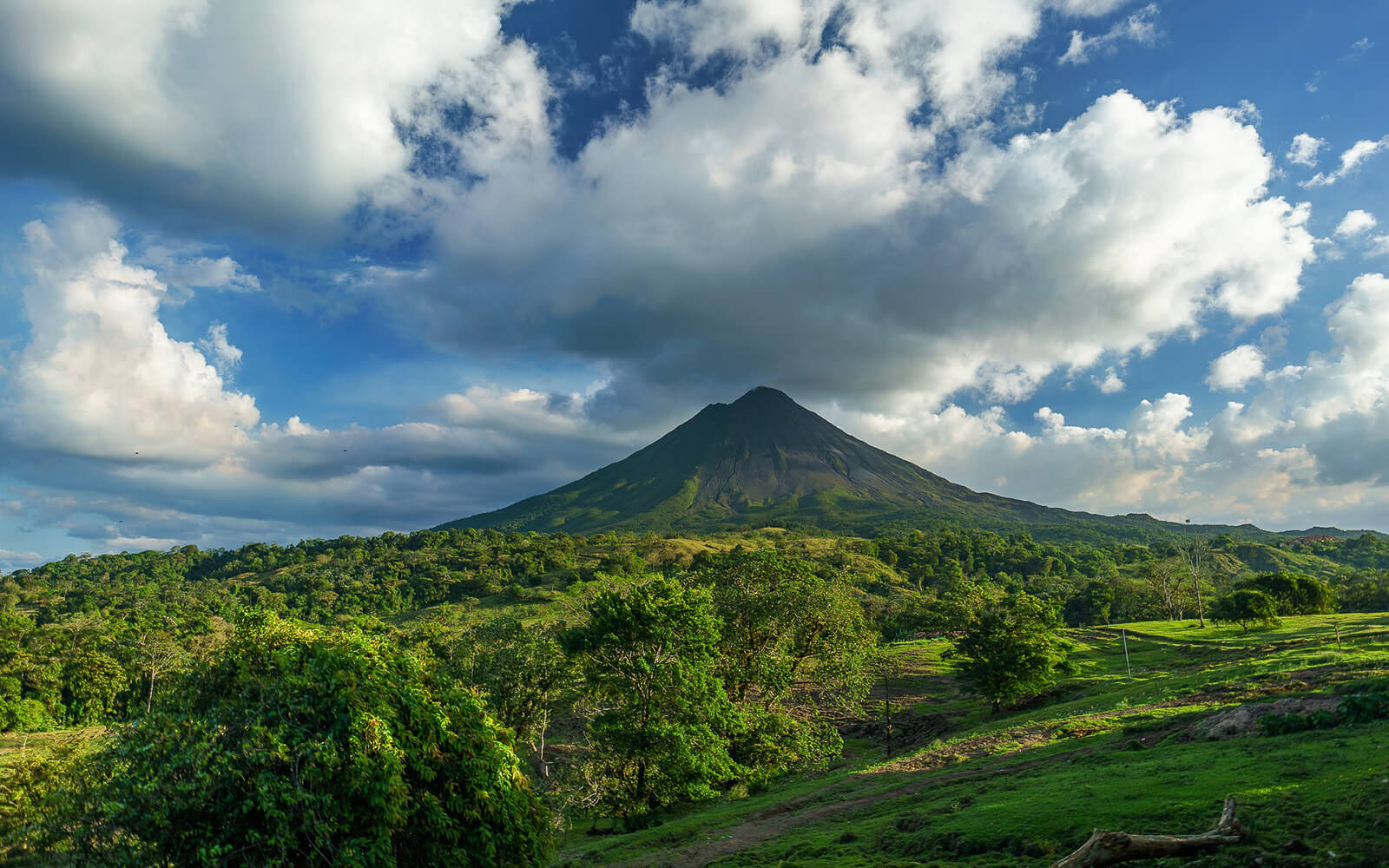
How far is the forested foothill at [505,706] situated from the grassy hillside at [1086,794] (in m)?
2.89

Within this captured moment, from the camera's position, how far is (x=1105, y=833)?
9602mm

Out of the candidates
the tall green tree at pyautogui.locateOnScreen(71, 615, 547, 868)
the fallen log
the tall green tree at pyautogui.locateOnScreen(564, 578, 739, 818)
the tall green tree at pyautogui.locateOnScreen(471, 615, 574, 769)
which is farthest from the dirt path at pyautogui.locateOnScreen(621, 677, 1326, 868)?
the tall green tree at pyautogui.locateOnScreen(471, 615, 574, 769)

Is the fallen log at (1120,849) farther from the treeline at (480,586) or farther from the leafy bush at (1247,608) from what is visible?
the leafy bush at (1247,608)

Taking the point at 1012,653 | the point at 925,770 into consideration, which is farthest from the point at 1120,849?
the point at 1012,653

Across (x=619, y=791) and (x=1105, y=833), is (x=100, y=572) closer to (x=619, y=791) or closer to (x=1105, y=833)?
(x=619, y=791)

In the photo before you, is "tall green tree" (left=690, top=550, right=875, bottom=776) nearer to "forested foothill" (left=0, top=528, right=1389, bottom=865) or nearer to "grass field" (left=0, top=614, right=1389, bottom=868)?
"forested foothill" (left=0, top=528, right=1389, bottom=865)

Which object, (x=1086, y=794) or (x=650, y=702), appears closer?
(x=1086, y=794)

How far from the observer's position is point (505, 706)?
37469 millimetres

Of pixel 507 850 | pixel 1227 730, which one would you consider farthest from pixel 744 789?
pixel 507 850

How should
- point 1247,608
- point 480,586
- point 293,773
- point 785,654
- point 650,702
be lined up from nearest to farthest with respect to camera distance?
Answer: point 293,773
point 650,702
point 785,654
point 1247,608
point 480,586

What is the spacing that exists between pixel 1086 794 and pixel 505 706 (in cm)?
3112

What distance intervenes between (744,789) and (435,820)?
2121 cm

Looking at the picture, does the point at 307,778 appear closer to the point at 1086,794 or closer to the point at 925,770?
the point at 1086,794

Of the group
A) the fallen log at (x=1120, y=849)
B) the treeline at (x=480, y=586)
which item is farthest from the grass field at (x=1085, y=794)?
the treeline at (x=480, y=586)
